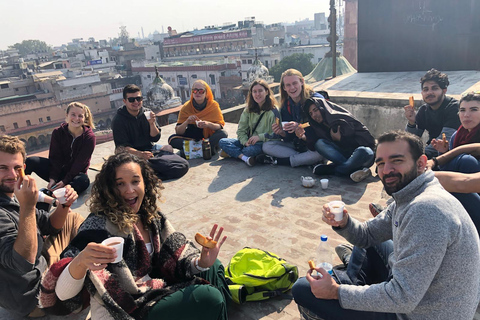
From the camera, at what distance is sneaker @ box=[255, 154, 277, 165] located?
5.76m

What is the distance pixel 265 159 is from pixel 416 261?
4.27 m

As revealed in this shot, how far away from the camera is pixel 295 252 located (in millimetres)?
3393

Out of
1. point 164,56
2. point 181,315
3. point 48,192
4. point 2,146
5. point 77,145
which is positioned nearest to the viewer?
point 181,315

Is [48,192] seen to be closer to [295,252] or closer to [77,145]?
[77,145]

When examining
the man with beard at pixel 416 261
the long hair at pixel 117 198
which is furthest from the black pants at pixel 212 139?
the man with beard at pixel 416 261

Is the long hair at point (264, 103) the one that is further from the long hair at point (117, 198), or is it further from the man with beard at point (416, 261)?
the man with beard at point (416, 261)

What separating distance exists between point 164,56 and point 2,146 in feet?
237

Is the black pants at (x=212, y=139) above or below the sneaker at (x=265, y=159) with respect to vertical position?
above

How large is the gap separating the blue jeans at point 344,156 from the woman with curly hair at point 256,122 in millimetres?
908

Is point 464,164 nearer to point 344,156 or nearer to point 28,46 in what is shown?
point 344,156

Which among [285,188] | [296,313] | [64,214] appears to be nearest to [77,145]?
[64,214]

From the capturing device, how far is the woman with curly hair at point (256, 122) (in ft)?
18.4

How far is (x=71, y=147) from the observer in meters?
4.79

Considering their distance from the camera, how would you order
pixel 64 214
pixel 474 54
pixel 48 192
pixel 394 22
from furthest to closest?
pixel 394 22 → pixel 474 54 → pixel 48 192 → pixel 64 214
